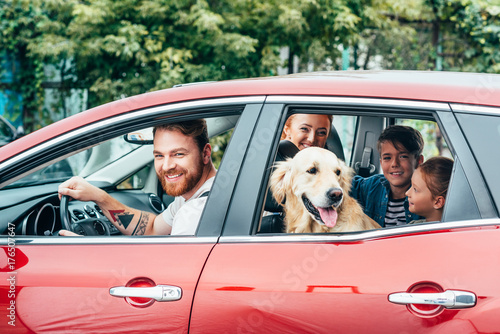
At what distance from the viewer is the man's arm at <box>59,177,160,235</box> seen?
2236 mm

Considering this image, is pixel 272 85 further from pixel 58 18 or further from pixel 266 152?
pixel 58 18

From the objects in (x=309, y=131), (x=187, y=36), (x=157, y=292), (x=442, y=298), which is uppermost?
(x=187, y=36)

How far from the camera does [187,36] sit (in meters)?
8.32

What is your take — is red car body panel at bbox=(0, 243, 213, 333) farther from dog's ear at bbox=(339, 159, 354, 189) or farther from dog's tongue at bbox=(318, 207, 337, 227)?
dog's ear at bbox=(339, 159, 354, 189)

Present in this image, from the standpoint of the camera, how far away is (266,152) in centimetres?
173

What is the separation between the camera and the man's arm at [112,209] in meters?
2.24

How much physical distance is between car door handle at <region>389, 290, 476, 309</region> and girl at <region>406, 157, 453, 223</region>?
1.42 ft

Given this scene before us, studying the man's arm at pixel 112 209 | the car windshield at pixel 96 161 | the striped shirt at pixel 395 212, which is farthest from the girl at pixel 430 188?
the car windshield at pixel 96 161

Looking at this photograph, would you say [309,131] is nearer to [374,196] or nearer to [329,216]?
[374,196]

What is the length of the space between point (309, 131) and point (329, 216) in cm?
62

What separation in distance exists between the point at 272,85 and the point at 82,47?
23.8 ft

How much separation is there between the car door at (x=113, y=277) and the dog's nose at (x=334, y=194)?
0.43 meters

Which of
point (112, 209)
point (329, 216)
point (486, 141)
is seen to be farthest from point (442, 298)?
point (112, 209)

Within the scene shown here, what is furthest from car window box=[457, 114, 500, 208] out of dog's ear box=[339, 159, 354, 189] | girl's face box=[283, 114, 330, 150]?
girl's face box=[283, 114, 330, 150]
